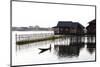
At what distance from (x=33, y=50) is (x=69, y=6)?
64cm

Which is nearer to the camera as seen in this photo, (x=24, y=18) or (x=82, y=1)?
(x=24, y=18)

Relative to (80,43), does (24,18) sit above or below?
above

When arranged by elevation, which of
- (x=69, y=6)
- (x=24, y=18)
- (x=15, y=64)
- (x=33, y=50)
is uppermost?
(x=69, y=6)

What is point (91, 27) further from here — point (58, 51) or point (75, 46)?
point (58, 51)

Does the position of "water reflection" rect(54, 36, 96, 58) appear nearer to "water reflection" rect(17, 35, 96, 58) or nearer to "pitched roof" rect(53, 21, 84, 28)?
"water reflection" rect(17, 35, 96, 58)

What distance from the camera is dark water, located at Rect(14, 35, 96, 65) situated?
2.10m

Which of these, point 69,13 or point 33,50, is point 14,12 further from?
point 69,13

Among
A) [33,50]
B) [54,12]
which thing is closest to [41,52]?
[33,50]

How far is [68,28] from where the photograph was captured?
7.46 feet

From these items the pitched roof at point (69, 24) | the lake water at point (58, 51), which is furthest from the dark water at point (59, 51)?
the pitched roof at point (69, 24)

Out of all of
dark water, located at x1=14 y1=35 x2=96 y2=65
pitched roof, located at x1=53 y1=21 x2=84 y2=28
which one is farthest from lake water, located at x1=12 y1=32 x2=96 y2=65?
pitched roof, located at x1=53 y1=21 x2=84 y2=28

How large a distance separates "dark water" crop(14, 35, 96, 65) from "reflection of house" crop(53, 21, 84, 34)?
64mm

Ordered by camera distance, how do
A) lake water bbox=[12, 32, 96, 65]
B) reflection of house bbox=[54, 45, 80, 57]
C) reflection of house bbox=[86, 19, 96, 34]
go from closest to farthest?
lake water bbox=[12, 32, 96, 65], reflection of house bbox=[54, 45, 80, 57], reflection of house bbox=[86, 19, 96, 34]

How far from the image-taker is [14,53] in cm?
205
